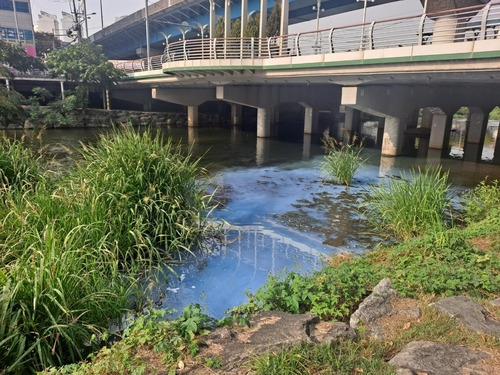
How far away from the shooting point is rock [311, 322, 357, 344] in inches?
111

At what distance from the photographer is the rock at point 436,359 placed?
7.97ft

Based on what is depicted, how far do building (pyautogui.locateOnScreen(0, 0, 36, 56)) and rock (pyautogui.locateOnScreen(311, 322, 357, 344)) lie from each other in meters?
51.6

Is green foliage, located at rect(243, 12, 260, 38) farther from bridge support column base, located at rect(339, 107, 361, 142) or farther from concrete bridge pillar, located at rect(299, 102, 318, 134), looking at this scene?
bridge support column base, located at rect(339, 107, 361, 142)

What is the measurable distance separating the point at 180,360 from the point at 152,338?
0.31 metres

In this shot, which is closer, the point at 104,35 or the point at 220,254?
the point at 220,254

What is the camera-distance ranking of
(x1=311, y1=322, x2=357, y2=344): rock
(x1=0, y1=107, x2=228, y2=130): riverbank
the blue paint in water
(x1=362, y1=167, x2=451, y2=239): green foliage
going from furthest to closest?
(x1=0, y1=107, x2=228, y2=130): riverbank → (x1=362, y1=167, x2=451, y2=239): green foliage → the blue paint in water → (x1=311, y1=322, x2=357, y2=344): rock

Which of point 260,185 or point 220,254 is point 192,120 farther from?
point 220,254

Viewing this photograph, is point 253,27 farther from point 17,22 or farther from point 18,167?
point 17,22

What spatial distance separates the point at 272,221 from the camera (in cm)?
761

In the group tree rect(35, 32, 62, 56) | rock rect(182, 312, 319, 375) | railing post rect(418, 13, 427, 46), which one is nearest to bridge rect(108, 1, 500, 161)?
railing post rect(418, 13, 427, 46)

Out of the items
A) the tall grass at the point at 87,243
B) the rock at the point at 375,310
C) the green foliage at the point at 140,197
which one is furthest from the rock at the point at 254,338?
the green foliage at the point at 140,197

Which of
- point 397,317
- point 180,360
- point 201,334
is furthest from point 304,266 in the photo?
point 180,360

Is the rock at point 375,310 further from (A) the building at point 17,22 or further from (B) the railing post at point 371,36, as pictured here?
(A) the building at point 17,22

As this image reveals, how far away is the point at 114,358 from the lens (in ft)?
8.33
